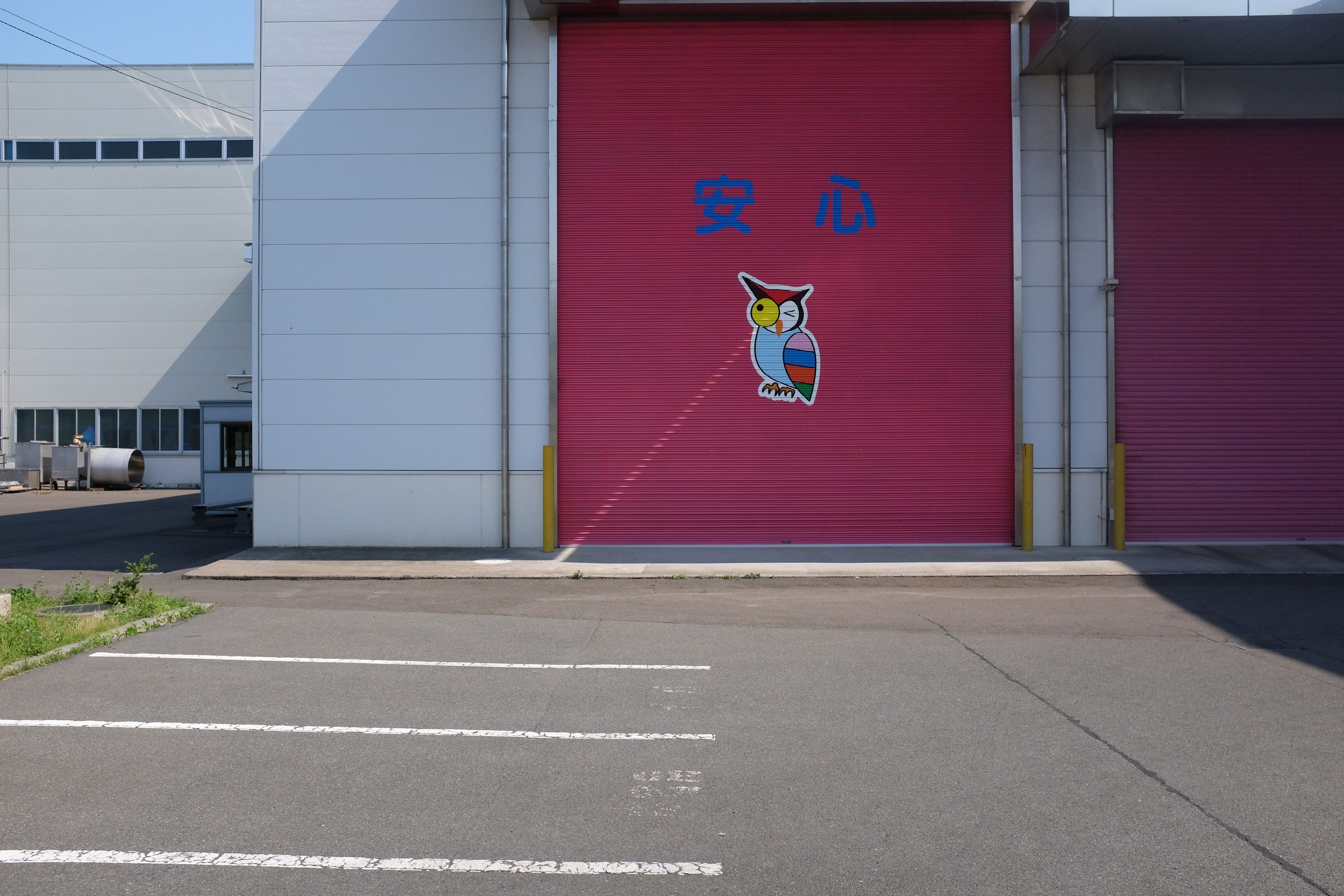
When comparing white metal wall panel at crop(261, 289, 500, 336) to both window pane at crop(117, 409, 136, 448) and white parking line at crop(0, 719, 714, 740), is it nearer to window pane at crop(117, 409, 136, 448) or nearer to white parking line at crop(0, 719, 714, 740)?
white parking line at crop(0, 719, 714, 740)

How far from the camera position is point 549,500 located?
16.0 meters

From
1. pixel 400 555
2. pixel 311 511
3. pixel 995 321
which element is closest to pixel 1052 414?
pixel 995 321

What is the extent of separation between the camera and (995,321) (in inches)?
649

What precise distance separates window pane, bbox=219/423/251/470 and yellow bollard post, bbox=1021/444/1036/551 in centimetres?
1529

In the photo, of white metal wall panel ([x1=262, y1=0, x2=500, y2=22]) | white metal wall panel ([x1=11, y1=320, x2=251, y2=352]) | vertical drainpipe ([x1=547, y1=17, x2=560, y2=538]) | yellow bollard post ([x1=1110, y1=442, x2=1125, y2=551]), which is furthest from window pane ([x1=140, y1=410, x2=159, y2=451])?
yellow bollard post ([x1=1110, y1=442, x2=1125, y2=551])

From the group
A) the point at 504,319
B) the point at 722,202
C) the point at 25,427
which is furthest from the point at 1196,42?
the point at 25,427

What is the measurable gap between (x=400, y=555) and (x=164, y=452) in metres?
27.8

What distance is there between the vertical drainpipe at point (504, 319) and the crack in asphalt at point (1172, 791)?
1000 centimetres

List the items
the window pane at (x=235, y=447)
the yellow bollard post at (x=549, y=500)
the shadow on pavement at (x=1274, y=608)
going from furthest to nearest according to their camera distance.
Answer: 1. the window pane at (x=235, y=447)
2. the yellow bollard post at (x=549, y=500)
3. the shadow on pavement at (x=1274, y=608)

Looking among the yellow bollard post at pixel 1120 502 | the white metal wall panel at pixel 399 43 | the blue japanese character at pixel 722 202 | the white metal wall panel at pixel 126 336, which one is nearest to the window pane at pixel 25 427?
the white metal wall panel at pixel 126 336

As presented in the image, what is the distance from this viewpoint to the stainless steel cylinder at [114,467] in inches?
1448

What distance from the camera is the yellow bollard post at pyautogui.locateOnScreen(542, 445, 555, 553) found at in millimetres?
15891

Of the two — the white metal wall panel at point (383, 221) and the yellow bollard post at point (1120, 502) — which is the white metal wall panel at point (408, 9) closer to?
the white metal wall panel at point (383, 221)

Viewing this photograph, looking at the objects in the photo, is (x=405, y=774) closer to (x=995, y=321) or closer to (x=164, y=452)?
(x=995, y=321)
